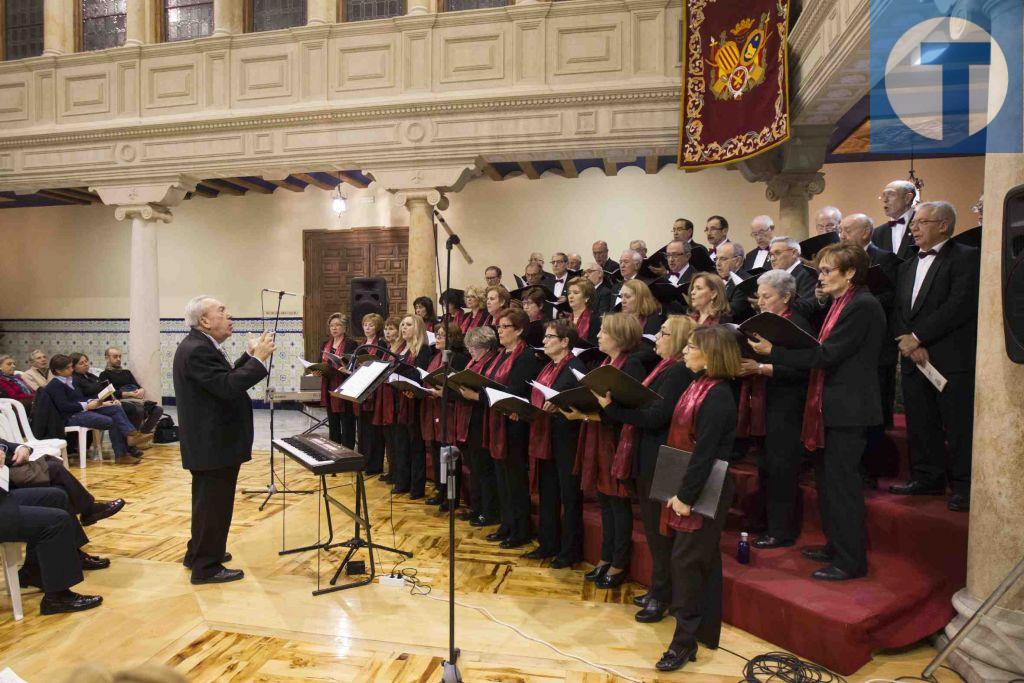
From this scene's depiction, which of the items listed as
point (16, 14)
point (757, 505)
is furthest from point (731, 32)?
A: point (16, 14)

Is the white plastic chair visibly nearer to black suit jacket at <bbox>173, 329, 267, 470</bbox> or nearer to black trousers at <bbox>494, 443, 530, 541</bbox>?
black suit jacket at <bbox>173, 329, 267, 470</bbox>

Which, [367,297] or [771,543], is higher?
[367,297]

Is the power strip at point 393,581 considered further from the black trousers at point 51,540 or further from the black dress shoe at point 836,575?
the black dress shoe at point 836,575

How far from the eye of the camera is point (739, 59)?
591 cm

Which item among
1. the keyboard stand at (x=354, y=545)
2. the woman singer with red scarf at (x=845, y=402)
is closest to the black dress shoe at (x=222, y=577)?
the keyboard stand at (x=354, y=545)

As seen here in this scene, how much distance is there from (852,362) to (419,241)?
5.03 m

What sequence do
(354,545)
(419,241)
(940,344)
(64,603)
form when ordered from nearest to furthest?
(940,344)
(64,603)
(354,545)
(419,241)

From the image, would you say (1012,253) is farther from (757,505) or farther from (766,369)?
(757,505)

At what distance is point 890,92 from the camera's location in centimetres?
196

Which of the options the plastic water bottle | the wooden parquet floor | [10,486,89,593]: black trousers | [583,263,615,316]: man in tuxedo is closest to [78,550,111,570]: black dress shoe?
the wooden parquet floor

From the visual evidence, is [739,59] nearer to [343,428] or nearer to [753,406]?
[753,406]

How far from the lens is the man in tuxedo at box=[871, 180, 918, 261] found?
3888mm

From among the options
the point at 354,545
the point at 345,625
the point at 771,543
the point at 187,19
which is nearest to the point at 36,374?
the point at 187,19

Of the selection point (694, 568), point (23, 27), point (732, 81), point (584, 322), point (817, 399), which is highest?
point (23, 27)
